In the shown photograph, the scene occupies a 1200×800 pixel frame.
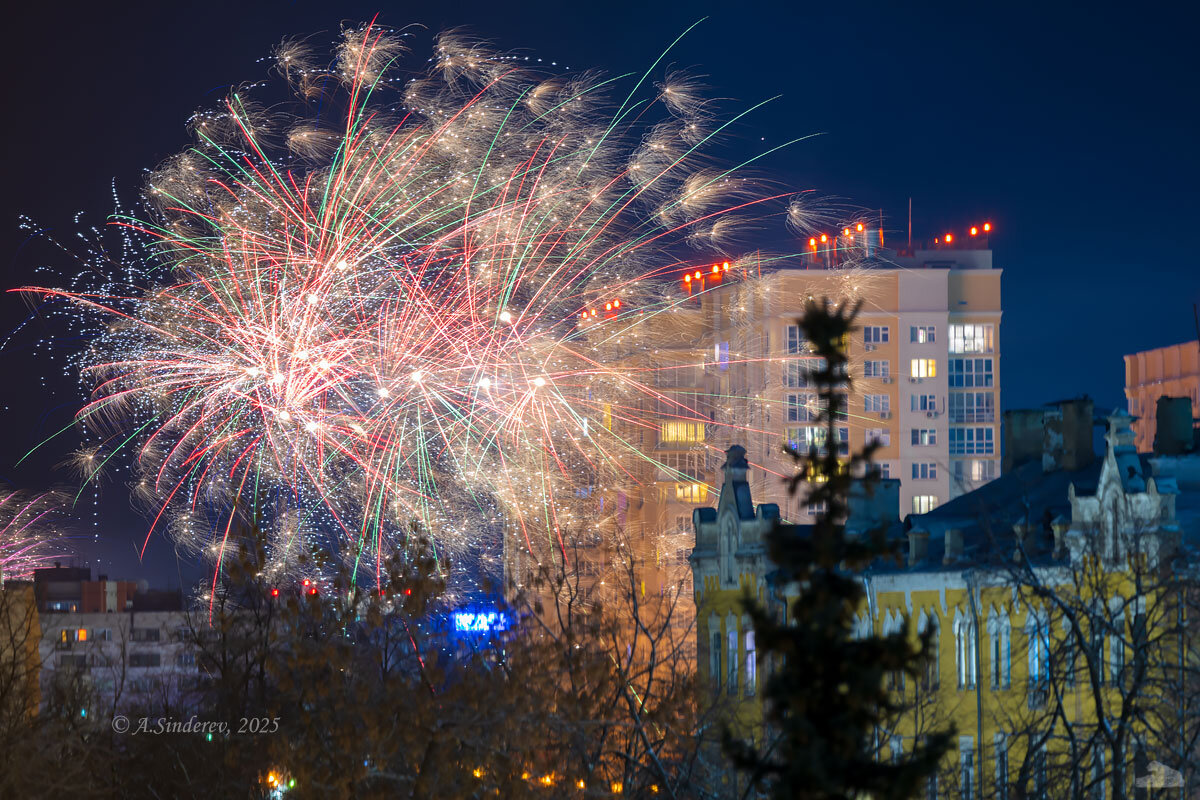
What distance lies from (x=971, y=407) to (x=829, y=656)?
94.7 m

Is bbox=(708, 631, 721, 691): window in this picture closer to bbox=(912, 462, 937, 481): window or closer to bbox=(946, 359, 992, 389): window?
bbox=(912, 462, 937, 481): window

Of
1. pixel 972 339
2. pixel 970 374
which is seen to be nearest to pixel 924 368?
pixel 970 374

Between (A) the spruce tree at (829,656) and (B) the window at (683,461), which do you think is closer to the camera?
(A) the spruce tree at (829,656)

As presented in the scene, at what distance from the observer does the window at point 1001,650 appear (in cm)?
4259

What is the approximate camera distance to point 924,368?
103m

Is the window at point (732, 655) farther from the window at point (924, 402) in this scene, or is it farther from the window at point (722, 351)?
the window at point (722, 351)

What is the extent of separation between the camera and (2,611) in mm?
49969

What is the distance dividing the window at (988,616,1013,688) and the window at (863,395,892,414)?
5947 centimetres

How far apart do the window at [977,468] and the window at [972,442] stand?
0.70 meters

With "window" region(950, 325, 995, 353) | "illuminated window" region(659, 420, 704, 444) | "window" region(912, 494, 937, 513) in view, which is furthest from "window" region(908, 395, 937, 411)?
"illuminated window" region(659, 420, 704, 444)

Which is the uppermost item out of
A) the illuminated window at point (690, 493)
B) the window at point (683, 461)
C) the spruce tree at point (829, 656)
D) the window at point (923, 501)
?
the window at point (683, 461)

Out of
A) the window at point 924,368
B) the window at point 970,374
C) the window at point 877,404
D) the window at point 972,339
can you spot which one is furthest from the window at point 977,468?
the window at point 972,339

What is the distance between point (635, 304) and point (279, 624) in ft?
56.2

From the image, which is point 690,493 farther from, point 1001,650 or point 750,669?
point 1001,650
